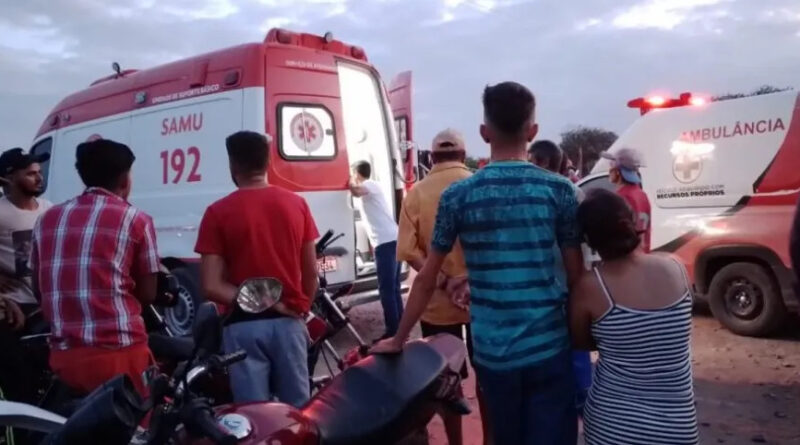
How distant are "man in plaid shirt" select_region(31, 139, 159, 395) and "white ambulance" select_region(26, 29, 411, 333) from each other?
3.25 meters

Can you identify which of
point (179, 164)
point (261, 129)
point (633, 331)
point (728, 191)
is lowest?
point (633, 331)

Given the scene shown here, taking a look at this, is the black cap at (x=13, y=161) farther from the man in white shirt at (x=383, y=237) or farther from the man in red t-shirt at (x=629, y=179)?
the man in red t-shirt at (x=629, y=179)

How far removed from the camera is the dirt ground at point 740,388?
4551mm

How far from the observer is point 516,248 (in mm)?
2381

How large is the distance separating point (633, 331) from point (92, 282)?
188 cm

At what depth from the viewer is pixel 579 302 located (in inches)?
94.6

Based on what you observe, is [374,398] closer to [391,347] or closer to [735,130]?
[391,347]

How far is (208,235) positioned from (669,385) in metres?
1.82

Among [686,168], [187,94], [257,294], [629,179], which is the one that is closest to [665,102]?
[686,168]

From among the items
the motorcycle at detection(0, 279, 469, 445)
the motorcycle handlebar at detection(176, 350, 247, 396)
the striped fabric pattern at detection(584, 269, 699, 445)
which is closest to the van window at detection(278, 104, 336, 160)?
the motorcycle at detection(0, 279, 469, 445)

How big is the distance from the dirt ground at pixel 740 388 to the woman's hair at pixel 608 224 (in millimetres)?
2104

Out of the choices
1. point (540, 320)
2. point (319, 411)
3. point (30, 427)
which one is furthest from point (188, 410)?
point (540, 320)

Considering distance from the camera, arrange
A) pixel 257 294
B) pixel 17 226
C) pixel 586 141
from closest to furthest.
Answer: pixel 257 294 → pixel 17 226 → pixel 586 141

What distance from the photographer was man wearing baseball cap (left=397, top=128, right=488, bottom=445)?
11.9ft
